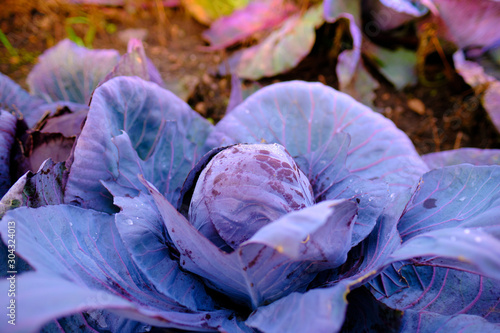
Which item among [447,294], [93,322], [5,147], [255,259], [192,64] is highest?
[5,147]

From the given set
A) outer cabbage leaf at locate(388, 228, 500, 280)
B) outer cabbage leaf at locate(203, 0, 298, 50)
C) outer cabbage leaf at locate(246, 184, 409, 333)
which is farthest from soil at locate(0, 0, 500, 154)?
outer cabbage leaf at locate(388, 228, 500, 280)

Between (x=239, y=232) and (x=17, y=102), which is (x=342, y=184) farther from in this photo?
(x=17, y=102)

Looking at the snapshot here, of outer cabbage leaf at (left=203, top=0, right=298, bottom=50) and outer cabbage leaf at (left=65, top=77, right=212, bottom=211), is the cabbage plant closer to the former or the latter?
outer cabbage leaf at (left=65, top=77, right=212, bottom=211)

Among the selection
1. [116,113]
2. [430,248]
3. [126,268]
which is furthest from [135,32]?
[430,248]

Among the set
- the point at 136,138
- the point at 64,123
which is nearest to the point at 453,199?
the point at 136,138

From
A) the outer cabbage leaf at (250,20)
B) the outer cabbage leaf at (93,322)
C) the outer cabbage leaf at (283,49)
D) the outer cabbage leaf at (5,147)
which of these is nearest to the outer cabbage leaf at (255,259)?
the outer cabbage leaf at (93,322)

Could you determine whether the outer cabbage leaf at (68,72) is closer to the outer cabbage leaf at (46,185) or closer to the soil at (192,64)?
the soil at (192,64)

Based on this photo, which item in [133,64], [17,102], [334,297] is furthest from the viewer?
[17,102]
